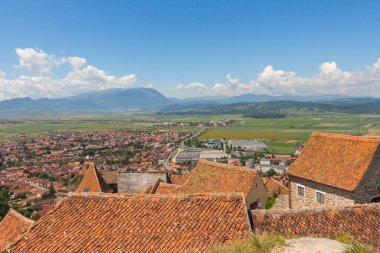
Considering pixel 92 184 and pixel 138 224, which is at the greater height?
pixel 138 224

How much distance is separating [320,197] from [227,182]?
4.81m

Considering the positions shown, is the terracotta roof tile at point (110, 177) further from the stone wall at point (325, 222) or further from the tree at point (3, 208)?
the tree at point (3, 208)

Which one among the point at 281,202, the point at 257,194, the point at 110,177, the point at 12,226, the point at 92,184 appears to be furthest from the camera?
the point at 110,177

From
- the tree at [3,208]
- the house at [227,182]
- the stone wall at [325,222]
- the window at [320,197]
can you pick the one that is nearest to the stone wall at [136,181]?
the house at [227,182]

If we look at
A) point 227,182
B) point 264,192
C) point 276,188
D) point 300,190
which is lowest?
point 276,188

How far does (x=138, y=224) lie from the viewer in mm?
9195

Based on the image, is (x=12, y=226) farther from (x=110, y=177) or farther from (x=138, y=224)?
(x=110, y=177)

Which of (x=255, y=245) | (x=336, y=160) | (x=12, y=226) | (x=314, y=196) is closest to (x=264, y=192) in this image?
(x=314, y=196)

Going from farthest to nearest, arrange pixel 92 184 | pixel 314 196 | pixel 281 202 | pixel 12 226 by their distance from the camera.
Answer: pixel 92 184, pixel 281 202, pixel 314 196, pixel 12 226

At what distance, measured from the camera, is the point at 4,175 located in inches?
2835

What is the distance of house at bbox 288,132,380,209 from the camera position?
15.0 meters

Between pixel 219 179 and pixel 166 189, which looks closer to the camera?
pixel 219 179

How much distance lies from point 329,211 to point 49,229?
27.2ft

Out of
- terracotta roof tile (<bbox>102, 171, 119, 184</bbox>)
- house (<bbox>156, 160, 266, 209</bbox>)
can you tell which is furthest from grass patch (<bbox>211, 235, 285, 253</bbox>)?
terracotta roof tile (<bbox>102, 171, 119, 184</bbox>)
